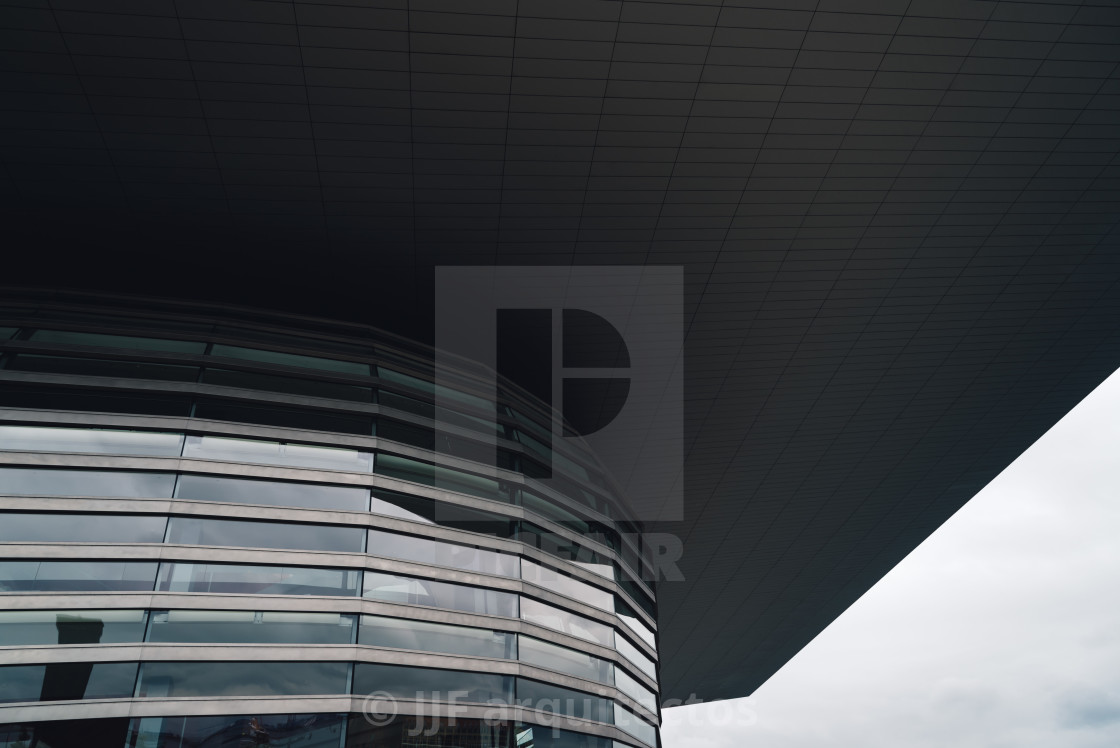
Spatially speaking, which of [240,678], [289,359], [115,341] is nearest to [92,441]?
[115,341]

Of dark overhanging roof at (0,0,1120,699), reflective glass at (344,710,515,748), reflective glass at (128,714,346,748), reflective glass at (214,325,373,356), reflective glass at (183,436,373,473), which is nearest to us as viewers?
reflective glass at (128,714,346,748)

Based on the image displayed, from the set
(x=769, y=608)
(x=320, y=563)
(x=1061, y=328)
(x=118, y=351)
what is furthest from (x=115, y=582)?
(x=769, y=608)

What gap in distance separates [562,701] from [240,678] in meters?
5.76

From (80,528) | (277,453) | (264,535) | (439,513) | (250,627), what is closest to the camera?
(250,627)

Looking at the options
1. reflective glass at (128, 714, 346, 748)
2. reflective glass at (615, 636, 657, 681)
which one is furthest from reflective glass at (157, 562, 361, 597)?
reflective glass at (615, 636, 657, 681)

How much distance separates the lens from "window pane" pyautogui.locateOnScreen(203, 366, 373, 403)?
50.6 ft

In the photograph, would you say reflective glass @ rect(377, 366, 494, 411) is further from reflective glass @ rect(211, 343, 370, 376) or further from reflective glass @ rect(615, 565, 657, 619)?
reflective glass @ rect(615, 565, 657, 619)

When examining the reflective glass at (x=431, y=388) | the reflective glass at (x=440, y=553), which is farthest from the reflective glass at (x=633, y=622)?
the reflective glass at (x=431, y=388)

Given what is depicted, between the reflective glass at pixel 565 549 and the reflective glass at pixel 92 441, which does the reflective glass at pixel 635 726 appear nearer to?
the reflective glass at pixel 565 549

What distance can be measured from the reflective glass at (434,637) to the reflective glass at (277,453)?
9.53ft

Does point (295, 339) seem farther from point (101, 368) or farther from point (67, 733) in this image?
point (67, 733)

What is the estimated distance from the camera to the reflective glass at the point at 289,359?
52.2ft

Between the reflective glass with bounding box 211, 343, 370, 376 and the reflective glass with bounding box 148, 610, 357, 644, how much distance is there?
505cm

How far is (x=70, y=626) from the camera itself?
12.1 metres
